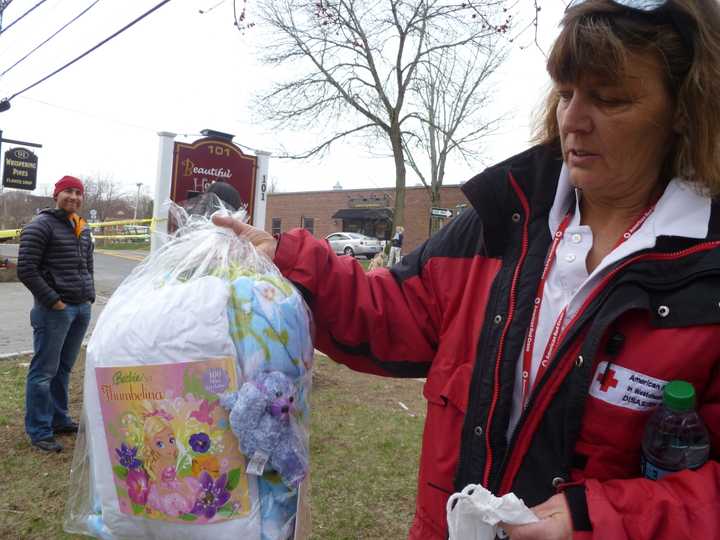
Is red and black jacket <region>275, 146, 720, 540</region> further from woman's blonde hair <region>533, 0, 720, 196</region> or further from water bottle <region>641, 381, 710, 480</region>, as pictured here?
woman's blonde hair <region>533, 0, 720, 196</region>

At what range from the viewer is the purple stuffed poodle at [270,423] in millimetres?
1198

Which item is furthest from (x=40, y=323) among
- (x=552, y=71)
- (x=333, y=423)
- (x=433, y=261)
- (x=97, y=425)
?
(x=552, y=71)

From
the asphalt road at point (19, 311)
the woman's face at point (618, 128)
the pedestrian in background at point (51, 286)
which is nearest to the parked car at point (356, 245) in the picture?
the asphalt road at point (19, 311)

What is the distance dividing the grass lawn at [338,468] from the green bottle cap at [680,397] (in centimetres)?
235

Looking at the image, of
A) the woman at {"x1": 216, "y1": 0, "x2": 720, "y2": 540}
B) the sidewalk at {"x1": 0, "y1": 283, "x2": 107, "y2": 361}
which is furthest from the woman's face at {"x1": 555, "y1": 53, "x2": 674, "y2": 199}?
the sidewalk at {"x1": 0, "y1": 283, "x2": 107, "y2": 361}

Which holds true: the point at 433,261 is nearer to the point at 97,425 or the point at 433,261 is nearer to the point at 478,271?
the point at 478,271

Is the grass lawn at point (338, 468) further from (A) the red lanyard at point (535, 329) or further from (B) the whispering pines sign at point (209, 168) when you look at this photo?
(A) the red lanyard at point (535, 329)

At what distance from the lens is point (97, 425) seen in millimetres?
1283

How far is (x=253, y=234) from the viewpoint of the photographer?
1.61m

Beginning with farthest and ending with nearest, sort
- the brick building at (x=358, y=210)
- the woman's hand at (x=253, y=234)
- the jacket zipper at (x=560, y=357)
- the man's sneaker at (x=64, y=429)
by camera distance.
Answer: the brick building at (x=358, y=210) → the man's sneaker at (x=64, y=429) → the woman's hand at (x=253, y=234) → the jacket zipper at (x=560, y=357)

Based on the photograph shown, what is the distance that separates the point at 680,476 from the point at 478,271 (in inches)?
23.8

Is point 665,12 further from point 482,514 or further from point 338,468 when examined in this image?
point 338,468

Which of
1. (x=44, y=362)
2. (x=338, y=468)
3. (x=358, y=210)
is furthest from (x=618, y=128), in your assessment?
(x=358, y=210)

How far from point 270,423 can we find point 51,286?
325 cm
